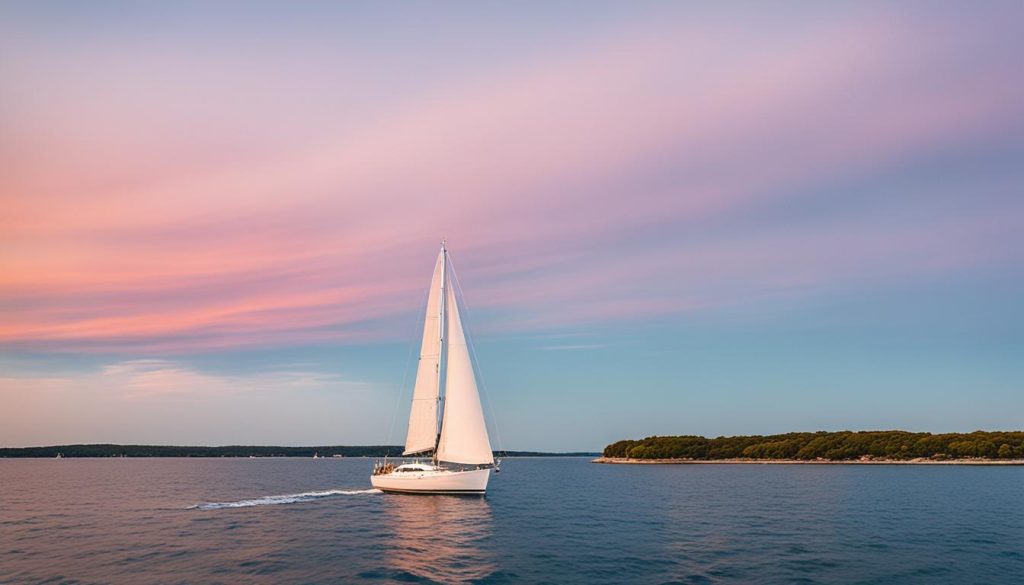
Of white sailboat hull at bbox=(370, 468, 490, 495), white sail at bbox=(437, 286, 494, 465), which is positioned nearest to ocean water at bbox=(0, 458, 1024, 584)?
white sailboat hull at bbox=(370, 468, 490, 495)

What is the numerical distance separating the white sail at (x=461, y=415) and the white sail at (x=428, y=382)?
112 centimetres

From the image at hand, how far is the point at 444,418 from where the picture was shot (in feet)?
196

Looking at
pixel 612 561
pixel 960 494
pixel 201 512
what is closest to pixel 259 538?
pixel 201 512

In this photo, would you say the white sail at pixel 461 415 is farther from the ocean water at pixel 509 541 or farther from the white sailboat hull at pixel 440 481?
the ocean water at pixel 509 541

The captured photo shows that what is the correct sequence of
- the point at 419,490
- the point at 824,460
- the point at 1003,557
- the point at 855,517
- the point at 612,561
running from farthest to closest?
the point at 824,460 < the point at 419,490 < the point at 855,517 < the point at 1003,557 < the point at 612,561

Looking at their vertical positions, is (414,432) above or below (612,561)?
above

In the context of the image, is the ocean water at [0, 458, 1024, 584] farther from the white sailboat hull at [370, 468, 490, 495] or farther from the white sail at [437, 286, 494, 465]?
the white sail at [437, 286, 494, 465]

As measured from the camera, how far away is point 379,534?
40.8 metres

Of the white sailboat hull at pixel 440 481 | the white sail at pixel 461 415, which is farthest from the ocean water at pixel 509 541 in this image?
the white sail at pixel 461 415

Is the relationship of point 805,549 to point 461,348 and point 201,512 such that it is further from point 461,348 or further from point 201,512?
point 201,512

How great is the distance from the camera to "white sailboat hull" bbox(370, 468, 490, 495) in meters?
57.8

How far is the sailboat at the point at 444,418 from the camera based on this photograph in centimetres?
5869

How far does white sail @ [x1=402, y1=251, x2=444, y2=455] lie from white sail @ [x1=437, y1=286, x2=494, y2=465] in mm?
1119

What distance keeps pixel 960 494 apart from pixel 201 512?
3523 inches
